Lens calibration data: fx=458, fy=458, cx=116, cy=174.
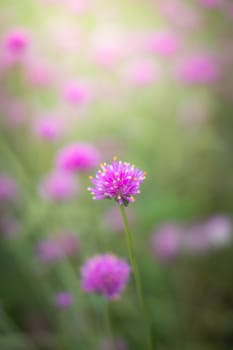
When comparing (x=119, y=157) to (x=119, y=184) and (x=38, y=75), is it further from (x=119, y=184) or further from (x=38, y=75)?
(x=119, y=184)

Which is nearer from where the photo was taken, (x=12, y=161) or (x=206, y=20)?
(x=12, y=161)

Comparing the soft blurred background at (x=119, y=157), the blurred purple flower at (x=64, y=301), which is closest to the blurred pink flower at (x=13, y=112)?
the soft blurred background at (x=119, y=157)

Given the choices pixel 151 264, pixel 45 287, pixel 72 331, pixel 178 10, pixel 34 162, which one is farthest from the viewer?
pixel 178 10

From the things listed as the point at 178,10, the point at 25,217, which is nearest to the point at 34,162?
the point at 25,217

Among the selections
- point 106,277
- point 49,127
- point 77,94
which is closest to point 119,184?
point 106,277

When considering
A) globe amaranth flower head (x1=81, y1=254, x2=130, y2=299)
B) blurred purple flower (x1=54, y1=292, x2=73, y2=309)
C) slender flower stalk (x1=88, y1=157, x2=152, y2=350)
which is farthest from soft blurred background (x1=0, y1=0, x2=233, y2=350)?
slender flower stalk (x1=88, y1=157, x2=152, y2=350)

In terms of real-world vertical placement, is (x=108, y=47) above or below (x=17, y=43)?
above

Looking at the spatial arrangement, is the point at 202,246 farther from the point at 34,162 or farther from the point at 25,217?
the point at 34,162
